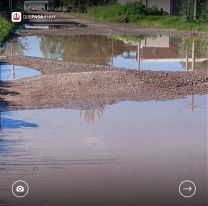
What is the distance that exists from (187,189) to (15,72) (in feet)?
33.1

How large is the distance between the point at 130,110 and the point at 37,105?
4.73ft

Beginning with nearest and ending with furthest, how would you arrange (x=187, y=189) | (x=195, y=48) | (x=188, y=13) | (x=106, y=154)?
(x=187, y=189) < (x=106, y=154) < (x=195, y=48) < (x=188, y=13)

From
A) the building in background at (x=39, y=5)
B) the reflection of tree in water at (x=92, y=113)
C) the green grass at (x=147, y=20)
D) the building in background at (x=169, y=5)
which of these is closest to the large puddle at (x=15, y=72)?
the reflection of tree in water at (x=92, y=113)

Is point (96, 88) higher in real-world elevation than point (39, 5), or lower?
lower

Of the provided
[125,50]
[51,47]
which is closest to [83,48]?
[51,47]

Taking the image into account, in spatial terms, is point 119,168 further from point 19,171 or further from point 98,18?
point 98,18

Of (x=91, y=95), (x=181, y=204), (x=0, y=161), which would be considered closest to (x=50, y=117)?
(x=91, y=95)

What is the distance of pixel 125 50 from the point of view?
18.7 m

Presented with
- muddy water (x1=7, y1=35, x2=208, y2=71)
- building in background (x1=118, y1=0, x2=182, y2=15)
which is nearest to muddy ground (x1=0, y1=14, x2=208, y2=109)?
muddy water (x1=7, y1=35, x2=208, y2=71)

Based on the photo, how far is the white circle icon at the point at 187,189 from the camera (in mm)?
2672

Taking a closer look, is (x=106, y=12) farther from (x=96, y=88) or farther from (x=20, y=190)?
(x=20, y=190)

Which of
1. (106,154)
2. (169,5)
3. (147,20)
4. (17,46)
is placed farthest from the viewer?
(169,5)

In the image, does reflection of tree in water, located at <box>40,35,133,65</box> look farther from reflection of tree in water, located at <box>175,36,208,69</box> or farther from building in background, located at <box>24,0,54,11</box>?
building in background, located at <box>24,0,54,11</box>

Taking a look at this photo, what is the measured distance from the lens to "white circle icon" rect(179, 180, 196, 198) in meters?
2.67
